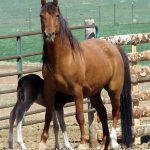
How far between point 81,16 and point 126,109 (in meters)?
44.5

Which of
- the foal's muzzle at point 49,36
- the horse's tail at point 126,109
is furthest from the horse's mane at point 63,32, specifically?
the horse's tail at point 126,109

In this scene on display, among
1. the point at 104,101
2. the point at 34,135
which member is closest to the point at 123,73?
the point at 104,101

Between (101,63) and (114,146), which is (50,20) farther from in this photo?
(114,146)

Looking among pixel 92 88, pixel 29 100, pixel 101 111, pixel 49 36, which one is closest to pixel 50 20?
pixel 49 36

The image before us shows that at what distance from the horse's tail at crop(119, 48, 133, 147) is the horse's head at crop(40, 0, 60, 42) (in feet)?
6.24

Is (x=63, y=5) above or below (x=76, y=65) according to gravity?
below

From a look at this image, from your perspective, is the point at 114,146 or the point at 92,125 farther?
the point at 92,125

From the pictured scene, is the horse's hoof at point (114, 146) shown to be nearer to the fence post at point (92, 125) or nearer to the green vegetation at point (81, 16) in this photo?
the fence post at point (92, 125)

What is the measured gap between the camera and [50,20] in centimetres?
834

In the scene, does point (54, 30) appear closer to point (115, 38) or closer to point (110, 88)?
point (110, 88)

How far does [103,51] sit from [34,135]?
2.91m

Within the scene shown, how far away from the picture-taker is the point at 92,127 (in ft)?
36.5

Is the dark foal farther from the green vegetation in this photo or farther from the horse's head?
the green vegetation

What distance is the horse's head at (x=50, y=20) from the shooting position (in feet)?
27.1
